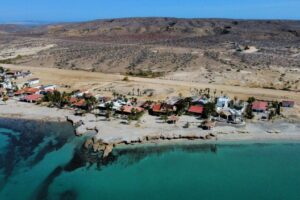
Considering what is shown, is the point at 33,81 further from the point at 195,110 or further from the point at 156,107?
the point at 195,110

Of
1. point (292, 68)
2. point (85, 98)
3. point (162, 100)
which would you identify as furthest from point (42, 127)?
point (292, 68)

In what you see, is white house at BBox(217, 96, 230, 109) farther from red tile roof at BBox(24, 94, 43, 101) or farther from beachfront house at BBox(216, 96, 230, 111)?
red tile roof at BBox(24, 94, 43, 101)

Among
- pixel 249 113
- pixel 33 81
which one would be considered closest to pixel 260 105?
pixel 249 113

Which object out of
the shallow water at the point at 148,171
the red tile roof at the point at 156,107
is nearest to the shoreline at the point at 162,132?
the shallow water at the point at 148,171

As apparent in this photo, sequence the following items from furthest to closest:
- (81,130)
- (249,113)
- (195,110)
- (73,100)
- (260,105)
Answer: (73,100), (260,105), (195,110), (249,113), (81,130)

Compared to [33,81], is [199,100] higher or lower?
higher

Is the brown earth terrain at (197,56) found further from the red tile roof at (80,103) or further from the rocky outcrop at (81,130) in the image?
the rocky outcrop at (81,130)

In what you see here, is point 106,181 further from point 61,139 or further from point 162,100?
point 162,100
